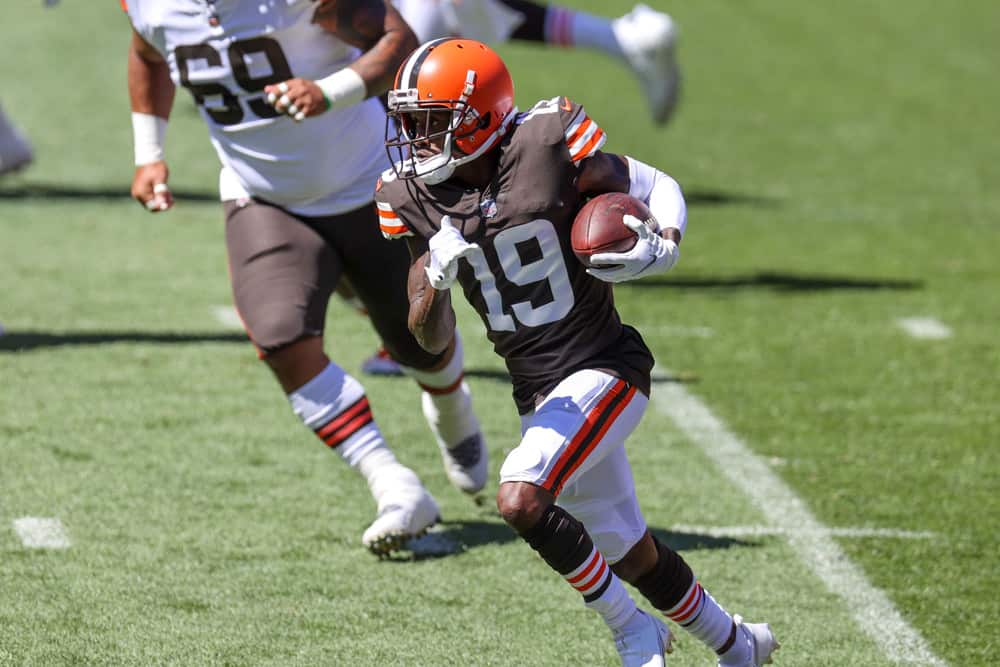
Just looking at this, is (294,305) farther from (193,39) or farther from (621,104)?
(621,104)

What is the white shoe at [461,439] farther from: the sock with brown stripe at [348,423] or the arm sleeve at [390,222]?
the arm sleeve at [390,222]

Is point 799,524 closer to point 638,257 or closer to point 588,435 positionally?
point 588,435

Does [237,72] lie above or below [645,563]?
above

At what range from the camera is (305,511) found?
16.7ft

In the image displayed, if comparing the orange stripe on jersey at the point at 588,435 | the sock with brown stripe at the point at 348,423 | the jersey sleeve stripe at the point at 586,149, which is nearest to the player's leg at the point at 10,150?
the sock with brown stripe at the point at 348,423

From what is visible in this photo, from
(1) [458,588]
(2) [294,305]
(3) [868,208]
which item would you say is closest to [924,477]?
(1) [458,588]

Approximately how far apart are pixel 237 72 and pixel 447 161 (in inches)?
52.8

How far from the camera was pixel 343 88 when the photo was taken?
14.7 ft

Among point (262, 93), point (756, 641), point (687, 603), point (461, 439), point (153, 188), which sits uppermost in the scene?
point (262, 93)

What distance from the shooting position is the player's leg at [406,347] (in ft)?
15.9

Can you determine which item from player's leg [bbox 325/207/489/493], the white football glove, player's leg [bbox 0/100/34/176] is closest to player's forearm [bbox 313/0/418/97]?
player's leg [bbox 325/207/489/493]

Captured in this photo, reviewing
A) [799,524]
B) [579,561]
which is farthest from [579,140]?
[799,524]

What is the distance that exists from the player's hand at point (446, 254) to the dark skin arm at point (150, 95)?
1.68m

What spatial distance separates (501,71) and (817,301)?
4678 millimetres
